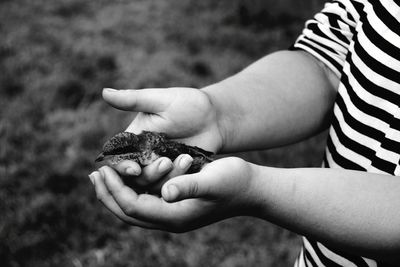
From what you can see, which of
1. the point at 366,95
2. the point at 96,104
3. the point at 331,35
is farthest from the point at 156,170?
the point at 96,104

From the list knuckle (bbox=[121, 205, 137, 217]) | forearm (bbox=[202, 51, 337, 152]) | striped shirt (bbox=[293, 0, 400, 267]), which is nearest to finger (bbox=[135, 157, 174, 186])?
knuckle (bbox=[121, 205, 137, 217])

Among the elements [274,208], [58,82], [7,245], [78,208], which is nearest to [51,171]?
[78,208]

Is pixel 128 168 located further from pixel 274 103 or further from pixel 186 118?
pixel 274 103

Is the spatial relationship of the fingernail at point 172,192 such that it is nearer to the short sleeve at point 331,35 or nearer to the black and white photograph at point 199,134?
the black and white photograph at point 199,134

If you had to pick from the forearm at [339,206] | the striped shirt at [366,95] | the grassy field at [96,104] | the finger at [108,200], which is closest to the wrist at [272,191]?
the forearm at [339,206]

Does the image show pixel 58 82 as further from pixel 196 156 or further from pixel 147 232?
pixel 196 156

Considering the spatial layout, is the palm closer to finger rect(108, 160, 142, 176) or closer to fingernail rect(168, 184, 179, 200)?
finger rect(108, 160, 142, 176)

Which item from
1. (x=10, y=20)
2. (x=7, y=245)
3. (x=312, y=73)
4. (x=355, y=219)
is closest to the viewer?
(x=355, y=219)

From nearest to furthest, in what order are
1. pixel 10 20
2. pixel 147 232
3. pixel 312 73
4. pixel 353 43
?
pixel 353 43
pixel 312 73
pixel 147 232
pixel 10 20

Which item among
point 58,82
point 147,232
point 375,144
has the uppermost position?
point 375,144
